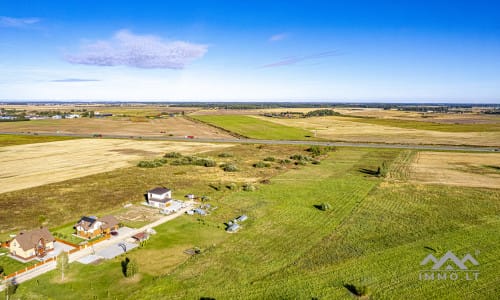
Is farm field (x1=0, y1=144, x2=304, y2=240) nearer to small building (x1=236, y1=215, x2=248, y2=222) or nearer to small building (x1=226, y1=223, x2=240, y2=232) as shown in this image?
small building (x1=226, y1=223, x2=240, y2=232)

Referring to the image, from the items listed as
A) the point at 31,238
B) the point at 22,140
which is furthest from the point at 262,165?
the point at 22,140

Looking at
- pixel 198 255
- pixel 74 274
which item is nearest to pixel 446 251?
pixel 198 255

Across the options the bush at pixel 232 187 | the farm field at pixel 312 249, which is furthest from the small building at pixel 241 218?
the bush at pixel 232 187

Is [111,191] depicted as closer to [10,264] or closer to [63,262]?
[10,264]

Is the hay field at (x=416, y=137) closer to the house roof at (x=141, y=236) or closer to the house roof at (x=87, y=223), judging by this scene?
the house roof at (x=141, y=236)

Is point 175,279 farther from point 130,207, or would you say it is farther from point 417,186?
point 417,186

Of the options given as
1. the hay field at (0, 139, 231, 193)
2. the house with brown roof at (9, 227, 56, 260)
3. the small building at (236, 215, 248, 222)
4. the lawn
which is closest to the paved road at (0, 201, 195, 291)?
the lawn
